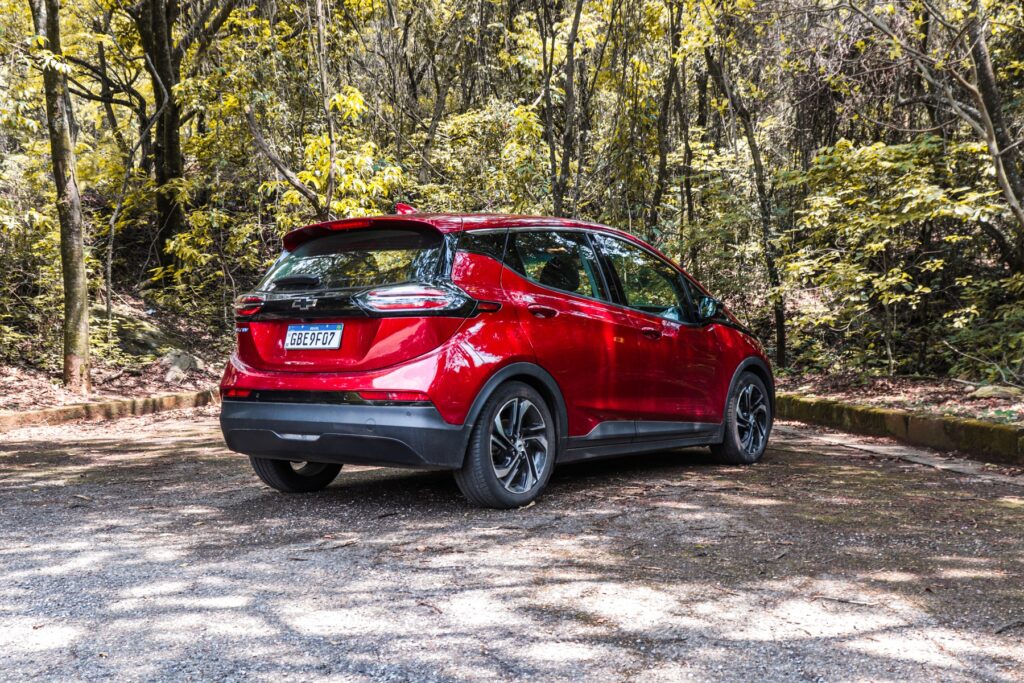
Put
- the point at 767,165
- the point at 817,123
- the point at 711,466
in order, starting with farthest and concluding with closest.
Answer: the point at 767,165
the point at 817,123
the point at 711,466

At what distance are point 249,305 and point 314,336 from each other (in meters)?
0.56

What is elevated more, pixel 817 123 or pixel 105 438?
pixel 817 123

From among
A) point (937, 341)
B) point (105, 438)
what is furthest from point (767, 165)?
point (105, 438)

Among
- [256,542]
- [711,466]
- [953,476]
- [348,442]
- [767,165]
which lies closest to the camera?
[256,542]

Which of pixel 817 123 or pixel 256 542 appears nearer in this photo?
pixel 256 542

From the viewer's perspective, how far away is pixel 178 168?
18938 mm

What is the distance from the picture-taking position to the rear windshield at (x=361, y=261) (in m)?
5.10

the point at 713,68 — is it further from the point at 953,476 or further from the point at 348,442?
the point at 348,442

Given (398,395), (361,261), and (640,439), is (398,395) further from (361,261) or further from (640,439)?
(640,439)

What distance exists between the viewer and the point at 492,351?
5113 millimetres

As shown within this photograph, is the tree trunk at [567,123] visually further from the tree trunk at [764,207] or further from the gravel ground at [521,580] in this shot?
the gravel ground at [521,580]

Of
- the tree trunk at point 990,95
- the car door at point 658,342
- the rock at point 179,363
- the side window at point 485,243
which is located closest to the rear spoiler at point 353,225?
the side window at point 485,243

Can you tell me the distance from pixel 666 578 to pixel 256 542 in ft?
6.61

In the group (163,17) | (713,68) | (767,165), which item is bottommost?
(767,165)
